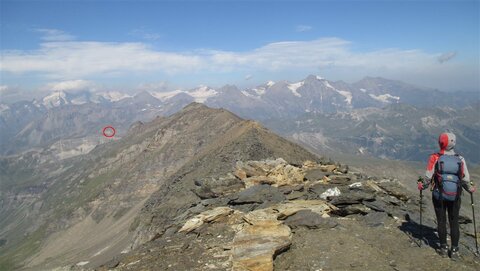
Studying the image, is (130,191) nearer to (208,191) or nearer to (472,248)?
(208,191)

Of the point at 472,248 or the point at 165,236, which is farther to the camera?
the point at 165,236

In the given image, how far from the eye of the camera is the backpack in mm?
16328

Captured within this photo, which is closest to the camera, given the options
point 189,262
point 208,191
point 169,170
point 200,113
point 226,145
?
point 189,262

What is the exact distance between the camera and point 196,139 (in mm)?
137000

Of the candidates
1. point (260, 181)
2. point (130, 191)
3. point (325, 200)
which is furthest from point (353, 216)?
point (130, 191)

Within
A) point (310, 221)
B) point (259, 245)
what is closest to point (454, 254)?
point (310, 221)

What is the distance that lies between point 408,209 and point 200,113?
144472 mm

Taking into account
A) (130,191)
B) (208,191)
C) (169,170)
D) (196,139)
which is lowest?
(130,191)

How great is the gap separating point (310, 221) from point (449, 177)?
23.6 ft

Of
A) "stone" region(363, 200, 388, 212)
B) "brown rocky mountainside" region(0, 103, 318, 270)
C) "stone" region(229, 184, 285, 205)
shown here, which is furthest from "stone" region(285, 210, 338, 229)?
"brown rocky mountainside" region(0, 103, 318, 270)

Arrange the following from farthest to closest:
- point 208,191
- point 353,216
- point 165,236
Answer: point 208,191 < point 165,236 < point 353,216

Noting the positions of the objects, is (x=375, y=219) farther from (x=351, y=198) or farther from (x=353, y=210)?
(x=351, y=198)

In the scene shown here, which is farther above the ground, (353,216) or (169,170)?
(353,216)

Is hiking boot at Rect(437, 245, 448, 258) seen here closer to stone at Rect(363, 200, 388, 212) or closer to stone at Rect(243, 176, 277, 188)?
stone at Rect(363, 200, 388, 212)
